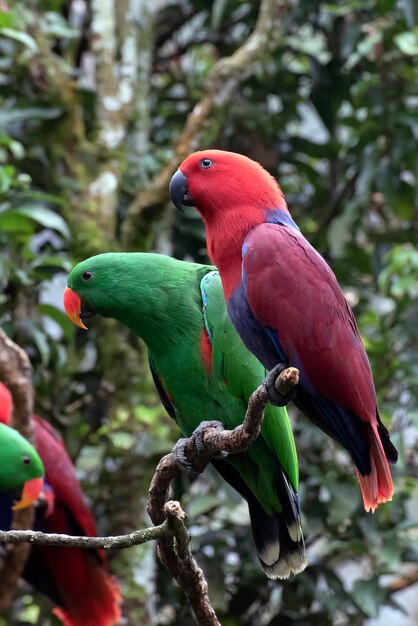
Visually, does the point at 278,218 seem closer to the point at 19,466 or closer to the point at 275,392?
the point at 275,392

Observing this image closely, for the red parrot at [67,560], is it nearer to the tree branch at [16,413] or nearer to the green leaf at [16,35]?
the tree branch at [16,413]

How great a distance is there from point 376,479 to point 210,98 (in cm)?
206

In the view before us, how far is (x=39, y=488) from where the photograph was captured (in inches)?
108

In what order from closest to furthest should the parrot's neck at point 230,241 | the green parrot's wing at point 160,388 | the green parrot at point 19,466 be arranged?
the parrot's neck at point 230,241 < the green parrot's wing at point 160,388 < the green parrot at point 19,466

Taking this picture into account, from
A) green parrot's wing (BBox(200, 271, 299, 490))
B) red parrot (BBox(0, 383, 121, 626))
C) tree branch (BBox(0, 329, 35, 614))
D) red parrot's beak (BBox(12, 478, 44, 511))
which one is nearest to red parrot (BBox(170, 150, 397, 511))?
green parrot's wing (BBox(200, 271, 299, 490))

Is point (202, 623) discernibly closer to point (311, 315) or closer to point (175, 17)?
point (311, 315)

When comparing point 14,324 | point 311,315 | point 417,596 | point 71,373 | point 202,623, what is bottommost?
point 417,596

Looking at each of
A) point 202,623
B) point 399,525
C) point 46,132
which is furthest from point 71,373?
point 202,623

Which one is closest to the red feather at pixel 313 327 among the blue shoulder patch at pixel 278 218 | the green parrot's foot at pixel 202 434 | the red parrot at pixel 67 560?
the blue shoulder patch at pixel 278 218

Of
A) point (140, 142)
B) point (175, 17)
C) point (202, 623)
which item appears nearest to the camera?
point (202, 623)

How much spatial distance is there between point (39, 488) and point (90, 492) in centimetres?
97

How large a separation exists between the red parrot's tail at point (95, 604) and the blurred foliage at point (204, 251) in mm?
55

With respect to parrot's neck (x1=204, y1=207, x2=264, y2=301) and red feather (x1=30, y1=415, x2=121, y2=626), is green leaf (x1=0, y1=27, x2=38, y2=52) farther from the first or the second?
parrot's neck (x1=204, y1=207, x2=264, y2=301)

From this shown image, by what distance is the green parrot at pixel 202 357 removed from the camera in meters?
2.21
